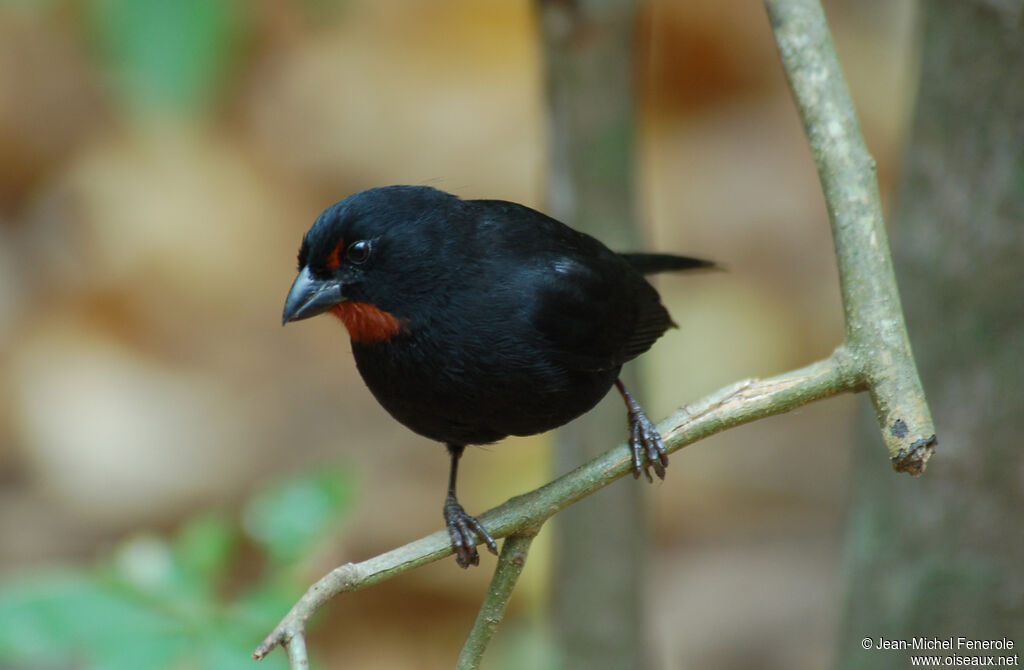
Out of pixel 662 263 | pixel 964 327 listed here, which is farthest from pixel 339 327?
pixel 964 327

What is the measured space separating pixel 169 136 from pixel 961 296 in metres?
5.26

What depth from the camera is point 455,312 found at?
2.66m

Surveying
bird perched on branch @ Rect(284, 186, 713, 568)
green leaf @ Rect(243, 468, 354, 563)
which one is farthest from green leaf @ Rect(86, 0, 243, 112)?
green leaf @ Rect(243, 468, 354, 563)

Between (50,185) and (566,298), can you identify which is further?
(50,185)

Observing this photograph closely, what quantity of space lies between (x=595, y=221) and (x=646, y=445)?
2.22 feet

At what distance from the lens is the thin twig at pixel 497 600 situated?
2.27 metres

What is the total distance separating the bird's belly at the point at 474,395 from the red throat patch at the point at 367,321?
0.03 metres

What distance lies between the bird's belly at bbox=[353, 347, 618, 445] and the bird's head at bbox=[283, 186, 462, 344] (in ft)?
0.30

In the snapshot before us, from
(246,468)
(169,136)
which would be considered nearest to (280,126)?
(169,136)

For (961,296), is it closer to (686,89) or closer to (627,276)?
(627,276)

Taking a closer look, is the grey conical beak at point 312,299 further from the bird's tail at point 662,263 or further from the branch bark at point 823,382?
the bird's tail at point 662,263

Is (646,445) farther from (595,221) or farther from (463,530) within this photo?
(595,221)

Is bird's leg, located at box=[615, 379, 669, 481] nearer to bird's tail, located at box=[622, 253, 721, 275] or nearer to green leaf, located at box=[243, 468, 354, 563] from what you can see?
bird's tail, located at box=[622, 253, 721, 275]

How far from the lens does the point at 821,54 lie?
2.47 meters
